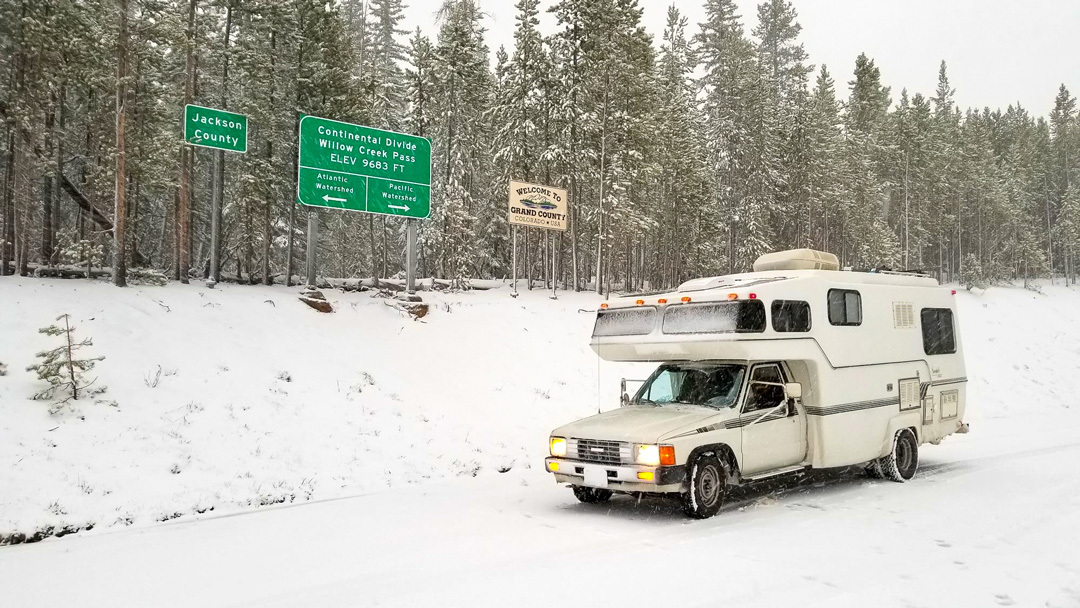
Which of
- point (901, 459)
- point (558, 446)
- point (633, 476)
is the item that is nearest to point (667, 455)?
point (633, 476)

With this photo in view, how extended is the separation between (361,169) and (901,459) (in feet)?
47.5

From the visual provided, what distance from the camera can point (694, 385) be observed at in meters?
9.32

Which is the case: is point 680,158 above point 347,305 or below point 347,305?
above

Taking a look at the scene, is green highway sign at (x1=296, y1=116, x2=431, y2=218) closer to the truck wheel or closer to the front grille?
the front grille

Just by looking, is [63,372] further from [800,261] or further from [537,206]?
[537,206]

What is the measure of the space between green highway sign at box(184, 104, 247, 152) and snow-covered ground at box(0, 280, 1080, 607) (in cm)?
387

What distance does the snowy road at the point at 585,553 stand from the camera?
556 centimetres

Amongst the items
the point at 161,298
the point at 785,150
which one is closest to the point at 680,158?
the point at 785,150

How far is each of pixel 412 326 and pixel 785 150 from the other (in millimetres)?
30551

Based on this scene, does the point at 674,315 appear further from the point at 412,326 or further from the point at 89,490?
the point at 412,326

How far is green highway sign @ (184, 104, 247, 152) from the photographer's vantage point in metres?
16.7

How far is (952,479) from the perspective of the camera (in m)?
10.4

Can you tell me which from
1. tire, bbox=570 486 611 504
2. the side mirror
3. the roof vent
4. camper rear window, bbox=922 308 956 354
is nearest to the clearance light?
tire, bbox=570 486 611 504

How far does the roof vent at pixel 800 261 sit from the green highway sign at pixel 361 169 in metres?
10.9
